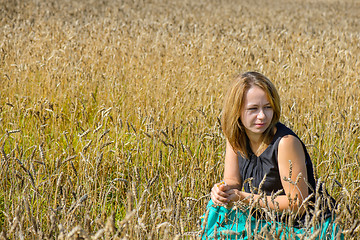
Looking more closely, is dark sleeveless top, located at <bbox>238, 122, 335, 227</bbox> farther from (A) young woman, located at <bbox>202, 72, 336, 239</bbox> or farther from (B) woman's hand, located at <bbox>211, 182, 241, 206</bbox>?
(B) woman's hand, located at <bbox>211, 182, 241, 206</bbox>

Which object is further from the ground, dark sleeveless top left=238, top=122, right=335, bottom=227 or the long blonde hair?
the long blonde hair

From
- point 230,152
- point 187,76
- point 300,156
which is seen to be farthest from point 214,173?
point 187,76

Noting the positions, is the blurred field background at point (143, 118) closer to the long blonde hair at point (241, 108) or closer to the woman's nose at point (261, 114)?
the long blonde hair at point (241, 108)

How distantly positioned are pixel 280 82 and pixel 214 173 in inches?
74.6

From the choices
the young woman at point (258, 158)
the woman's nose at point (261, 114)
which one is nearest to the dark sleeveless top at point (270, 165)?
the young woman at point (258, 158)

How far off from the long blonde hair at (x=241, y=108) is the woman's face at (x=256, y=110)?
0.02 m

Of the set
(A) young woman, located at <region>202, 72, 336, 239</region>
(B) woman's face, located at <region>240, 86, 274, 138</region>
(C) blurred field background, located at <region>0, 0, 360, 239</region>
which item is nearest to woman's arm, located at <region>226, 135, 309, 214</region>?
(A) young woman, located at <region>202, 72, 336, 239</region>

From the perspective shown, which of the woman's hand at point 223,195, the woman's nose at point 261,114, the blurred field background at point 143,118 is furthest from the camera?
the blurred field background at point 143,118

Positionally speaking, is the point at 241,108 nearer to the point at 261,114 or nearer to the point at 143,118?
the point at 261,114

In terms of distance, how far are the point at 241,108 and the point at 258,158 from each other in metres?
0.25

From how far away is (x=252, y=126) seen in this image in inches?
81.6

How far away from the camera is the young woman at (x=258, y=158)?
1.91m

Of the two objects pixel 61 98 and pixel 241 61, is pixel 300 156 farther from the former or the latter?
pixel 241 61

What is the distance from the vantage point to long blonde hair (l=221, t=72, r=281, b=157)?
206 centimetres
